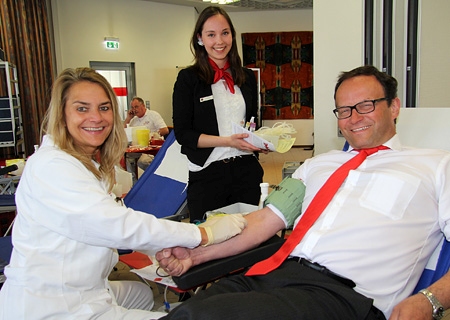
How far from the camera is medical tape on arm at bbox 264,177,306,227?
63.6 inches

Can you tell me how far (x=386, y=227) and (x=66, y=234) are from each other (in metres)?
0.99

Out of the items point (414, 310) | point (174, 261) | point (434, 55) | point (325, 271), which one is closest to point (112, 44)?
point (434, 55)

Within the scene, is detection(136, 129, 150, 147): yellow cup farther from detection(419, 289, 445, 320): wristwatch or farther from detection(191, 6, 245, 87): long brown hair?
detection(419, 289, 445, 320): wristwatch

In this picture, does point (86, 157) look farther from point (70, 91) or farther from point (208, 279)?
point (208, 279)

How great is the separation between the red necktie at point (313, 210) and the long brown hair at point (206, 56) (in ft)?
2.70

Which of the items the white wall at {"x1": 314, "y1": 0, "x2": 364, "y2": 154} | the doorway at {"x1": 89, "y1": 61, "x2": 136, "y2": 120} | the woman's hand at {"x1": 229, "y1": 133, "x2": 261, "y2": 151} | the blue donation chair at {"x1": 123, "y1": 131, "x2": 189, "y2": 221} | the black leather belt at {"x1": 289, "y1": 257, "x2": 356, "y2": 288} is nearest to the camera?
the black leather belt at {"x1": 289, "y1": 257, "x2": 356, "y2": 288}

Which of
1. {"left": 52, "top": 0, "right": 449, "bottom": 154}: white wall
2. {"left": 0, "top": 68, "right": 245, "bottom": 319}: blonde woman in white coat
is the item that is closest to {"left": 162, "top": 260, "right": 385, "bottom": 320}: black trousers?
{"left": 0, "top": 68, "right": 245, "bottom": 319}: blonde woman in white coat

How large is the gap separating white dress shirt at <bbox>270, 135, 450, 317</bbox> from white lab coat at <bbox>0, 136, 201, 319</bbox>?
1.86 feet

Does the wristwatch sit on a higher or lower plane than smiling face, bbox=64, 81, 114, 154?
lower

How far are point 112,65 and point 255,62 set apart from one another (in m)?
3.17

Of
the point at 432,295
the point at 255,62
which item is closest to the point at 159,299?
the point at 432,295

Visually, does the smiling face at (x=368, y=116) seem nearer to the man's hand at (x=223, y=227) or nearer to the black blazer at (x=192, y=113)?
the man's hand at (x=223, y=227)

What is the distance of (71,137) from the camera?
4.58 feet

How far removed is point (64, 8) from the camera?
23.0 feet
